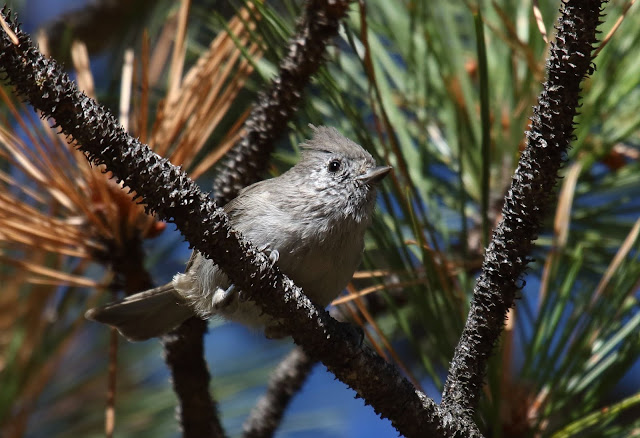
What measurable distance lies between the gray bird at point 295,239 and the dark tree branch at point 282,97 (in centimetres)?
18

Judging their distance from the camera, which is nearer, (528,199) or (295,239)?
(528,199)

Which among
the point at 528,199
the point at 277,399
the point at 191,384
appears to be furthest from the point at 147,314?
the point at 528,199

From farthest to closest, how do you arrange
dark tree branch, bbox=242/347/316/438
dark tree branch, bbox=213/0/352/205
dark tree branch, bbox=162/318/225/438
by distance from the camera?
dark tree branch, bbox=242/347/316/438
dark tree branch, bbox=162/318/225/438
dark tree branch, bbox=213/0/352/205

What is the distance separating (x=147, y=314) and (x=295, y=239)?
0.57 metres

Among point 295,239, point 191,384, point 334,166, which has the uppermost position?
point 334,166

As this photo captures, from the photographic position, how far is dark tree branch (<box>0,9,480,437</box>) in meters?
1.29

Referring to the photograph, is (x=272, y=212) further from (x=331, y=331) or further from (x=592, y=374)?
(x=592, y=374)

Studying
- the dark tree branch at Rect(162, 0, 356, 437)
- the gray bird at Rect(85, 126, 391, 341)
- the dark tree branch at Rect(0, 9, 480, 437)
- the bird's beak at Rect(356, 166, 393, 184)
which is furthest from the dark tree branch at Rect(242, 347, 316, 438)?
the dark tree branch at Rect(0, 9, 480, 437)

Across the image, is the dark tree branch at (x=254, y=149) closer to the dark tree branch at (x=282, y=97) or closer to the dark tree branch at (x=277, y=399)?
the dark tree branch at (x=282, y=97)

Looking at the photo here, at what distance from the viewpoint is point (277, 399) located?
93.2 inches

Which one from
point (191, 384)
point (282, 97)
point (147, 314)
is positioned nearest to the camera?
point (282, 97)

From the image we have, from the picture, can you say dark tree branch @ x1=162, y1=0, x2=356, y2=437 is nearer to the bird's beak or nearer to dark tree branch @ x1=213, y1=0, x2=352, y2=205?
dark tree branch @ x1=213, y1=0, x2=352, y2=205

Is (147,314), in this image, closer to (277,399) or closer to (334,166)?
(277,399)

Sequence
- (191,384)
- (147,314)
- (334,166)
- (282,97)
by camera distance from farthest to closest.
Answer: (334,166) < (147,314) < (191,384) < (282,97)
